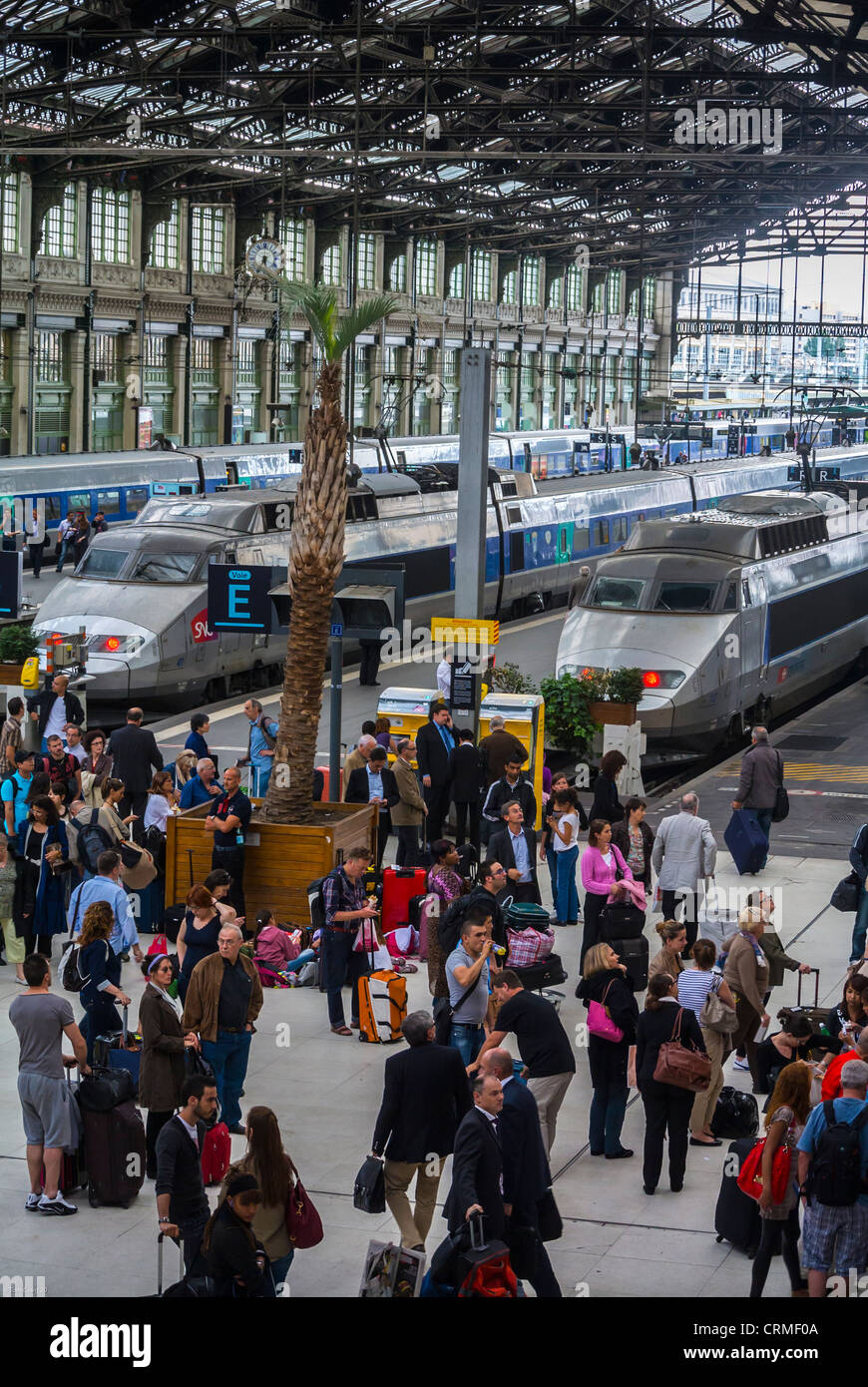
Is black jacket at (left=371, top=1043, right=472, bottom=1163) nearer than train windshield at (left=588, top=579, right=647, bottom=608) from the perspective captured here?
Yes

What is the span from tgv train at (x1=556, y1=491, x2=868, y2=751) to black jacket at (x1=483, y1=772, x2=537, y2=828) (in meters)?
7.23

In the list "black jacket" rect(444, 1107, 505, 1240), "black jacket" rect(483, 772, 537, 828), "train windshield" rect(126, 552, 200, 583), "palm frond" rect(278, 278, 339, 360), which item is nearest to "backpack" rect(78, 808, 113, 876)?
"black jacket" rect(483, 772, 537, 828)

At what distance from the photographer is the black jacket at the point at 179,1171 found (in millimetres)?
8305

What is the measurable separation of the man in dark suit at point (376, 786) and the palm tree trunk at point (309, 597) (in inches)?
24.1

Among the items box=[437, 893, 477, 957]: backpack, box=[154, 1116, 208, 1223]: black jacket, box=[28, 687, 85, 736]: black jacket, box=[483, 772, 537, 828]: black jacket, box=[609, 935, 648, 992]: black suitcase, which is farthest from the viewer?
box=[28, 687, 85, 736]: black jacket

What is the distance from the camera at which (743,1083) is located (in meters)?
12.0

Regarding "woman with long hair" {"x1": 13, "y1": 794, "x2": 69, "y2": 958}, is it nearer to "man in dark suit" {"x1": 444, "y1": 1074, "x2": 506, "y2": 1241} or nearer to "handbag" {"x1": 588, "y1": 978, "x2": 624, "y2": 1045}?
"handbag" {"x1": 588, "y1": 978, "x2": 624, "y2": 1045}

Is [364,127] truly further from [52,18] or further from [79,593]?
[79,593]

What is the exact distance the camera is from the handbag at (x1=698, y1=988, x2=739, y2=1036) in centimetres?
→ 1070

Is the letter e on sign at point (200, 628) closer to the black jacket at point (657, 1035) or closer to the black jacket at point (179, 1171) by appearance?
the black jacket at point (657, 1035)

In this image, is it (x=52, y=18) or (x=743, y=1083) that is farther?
(x=52, y=18)

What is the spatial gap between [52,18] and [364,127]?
11663 millimetres
